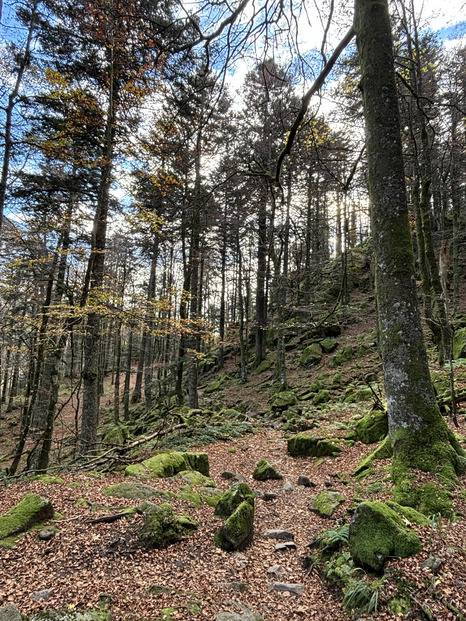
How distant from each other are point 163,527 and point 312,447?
4.54 metres

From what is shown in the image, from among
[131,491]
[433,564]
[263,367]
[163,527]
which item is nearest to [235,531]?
[163,527]

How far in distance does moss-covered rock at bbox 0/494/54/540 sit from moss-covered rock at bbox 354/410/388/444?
229 inches

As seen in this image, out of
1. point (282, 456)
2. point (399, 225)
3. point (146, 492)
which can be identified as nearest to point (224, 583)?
point (146, 492)

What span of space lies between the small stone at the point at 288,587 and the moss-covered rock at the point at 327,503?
1.31 metres

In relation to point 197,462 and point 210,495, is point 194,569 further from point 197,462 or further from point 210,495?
point 197,462

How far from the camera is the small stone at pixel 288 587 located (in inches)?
105

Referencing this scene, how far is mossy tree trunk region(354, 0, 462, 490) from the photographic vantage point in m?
3.18

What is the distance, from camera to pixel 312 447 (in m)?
7.05

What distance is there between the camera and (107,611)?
2221 millimetres

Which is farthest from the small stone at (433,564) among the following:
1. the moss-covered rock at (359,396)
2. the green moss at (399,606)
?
the moss-covered rock at (359,396)

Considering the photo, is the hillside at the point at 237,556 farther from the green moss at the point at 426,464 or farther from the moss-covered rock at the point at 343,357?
the moss-covered rock at the point at 343,357

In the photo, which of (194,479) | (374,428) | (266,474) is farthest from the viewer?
(374,428)

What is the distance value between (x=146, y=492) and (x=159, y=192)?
9.86 m

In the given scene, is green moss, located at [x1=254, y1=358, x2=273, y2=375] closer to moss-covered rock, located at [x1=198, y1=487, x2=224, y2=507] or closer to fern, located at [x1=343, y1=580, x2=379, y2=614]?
moss-covered rock, located at [x1=198, y1=487, x2=224, y2=507]
